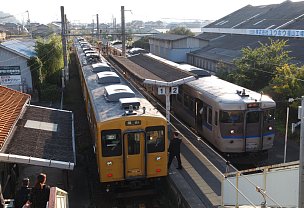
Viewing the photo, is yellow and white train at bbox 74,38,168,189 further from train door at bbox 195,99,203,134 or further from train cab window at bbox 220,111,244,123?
train door at bbox 195,99,203,134

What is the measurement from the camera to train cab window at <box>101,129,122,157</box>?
931 cm

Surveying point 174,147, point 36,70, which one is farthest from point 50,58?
point 174,147

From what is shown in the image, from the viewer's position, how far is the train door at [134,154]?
9.45 meters

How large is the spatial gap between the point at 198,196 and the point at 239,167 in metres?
3.54

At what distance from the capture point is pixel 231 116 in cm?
1147

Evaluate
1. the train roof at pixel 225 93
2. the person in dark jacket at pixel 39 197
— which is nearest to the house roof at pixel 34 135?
the person in dark jacket at pixel 39 197

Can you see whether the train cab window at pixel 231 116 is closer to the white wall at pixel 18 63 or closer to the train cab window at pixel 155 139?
the train cab window at pixel 155 139

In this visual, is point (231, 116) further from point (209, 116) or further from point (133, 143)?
point (133, 143)

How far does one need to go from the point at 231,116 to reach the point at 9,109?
694 centimetres

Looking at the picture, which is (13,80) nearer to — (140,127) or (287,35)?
(140,127)

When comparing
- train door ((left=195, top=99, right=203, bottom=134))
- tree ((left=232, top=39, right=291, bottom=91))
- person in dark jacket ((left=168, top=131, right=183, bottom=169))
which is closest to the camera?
person in dark jacket ((left=168, top=131, right=183, bottom=169))

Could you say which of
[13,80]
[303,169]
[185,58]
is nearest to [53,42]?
[13,80]

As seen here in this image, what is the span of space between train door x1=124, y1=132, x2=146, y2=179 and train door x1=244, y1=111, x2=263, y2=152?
12.4 feet

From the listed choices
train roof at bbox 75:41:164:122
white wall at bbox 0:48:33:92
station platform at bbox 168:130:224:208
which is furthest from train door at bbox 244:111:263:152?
white wall at bbox 0:48:33:92
